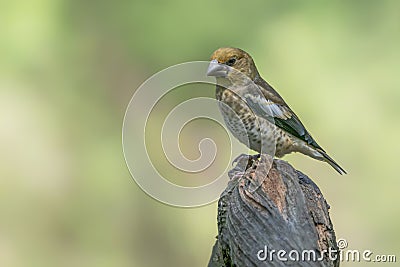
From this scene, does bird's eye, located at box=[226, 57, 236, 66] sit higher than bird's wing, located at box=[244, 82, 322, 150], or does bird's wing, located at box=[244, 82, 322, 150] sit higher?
bird's eye, located at box=[226, 57, 236, 66]

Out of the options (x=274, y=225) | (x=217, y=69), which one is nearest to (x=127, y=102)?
(x=217, y=69)

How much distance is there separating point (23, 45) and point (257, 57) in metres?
1.74

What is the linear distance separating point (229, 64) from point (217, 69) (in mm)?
135

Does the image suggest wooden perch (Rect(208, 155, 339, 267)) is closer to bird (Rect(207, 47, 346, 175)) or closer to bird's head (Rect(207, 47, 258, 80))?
bird (Rect(207, 47, 346, 175))

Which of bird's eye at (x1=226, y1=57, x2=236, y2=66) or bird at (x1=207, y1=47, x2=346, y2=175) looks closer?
bird at (x1=207, y1=47, x2=346, y2=175)

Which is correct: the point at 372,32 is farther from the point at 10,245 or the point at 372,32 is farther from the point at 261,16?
the point at 10,245

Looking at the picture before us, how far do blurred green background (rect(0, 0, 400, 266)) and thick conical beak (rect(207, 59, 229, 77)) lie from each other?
1.49 m

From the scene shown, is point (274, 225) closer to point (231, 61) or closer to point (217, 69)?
point (217, 69)

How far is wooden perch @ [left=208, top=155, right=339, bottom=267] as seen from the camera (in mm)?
1787

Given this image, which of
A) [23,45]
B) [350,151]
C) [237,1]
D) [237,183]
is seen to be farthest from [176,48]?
[237,183]

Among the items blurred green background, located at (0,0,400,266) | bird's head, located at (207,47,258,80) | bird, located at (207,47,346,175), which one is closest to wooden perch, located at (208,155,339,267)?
bird, located at (207,47,346,175)

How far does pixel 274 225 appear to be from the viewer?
1.83 metres

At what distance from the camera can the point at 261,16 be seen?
621 centimetres

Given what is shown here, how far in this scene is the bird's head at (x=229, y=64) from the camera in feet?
11.3
